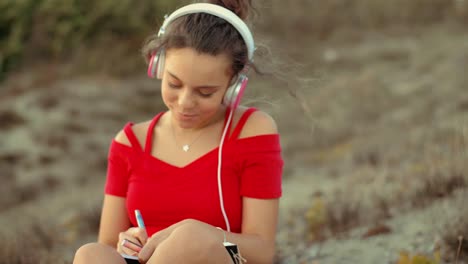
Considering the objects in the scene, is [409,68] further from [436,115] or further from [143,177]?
[143,177]

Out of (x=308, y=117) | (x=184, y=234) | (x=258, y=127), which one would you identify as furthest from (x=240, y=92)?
(x=308, y=117)

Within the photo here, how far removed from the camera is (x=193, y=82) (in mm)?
2381

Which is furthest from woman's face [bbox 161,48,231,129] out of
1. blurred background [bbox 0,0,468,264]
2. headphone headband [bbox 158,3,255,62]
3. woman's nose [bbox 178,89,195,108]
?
blurred background [bbox 0,0,468,264]

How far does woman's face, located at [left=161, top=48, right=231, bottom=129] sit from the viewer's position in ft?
7.82

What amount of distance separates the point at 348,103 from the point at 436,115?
3.04 metres

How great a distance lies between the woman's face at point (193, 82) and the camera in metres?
2.38

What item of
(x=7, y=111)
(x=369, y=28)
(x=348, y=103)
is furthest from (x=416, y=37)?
(x=7, y=111)

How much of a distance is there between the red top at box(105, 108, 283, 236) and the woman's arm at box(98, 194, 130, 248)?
11 centimetres

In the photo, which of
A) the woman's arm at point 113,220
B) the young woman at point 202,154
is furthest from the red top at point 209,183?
the woman's arm at point 113,220

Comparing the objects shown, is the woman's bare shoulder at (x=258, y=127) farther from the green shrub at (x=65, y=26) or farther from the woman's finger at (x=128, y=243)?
the green shrub at (x=65, y=26)

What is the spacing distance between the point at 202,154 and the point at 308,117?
2.30m

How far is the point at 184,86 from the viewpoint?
241 cm

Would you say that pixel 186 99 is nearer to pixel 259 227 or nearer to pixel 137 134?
pixel 137 134

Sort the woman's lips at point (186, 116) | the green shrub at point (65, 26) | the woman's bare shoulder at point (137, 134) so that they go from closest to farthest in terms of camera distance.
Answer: the woman's lips at point (186, 116) < the woman's bare shoulder at point (137, 134) < the green shrub at point (65, 26)
